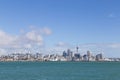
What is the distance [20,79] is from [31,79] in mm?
3111

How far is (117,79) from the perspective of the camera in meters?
102

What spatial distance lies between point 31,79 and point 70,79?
10673mm

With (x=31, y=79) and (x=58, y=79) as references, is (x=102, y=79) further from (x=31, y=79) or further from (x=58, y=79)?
(x=31, y=79)

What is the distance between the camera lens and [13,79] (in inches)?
4141

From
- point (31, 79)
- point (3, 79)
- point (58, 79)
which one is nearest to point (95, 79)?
point (58, 79)

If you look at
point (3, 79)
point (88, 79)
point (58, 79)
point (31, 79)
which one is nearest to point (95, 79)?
point (88, 79)

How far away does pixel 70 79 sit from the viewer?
4131 inches

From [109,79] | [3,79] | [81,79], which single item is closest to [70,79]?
[81,79]

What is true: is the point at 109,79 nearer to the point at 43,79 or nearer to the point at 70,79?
the point at 70,79

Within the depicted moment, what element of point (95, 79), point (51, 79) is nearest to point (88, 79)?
point (95, 79)

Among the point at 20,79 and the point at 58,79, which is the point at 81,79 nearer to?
the point at 58,79

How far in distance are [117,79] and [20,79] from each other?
26.2m

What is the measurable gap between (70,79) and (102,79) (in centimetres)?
892

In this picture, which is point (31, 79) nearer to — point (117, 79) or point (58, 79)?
point (58, 79)
